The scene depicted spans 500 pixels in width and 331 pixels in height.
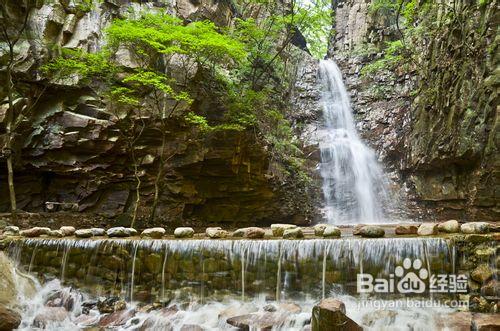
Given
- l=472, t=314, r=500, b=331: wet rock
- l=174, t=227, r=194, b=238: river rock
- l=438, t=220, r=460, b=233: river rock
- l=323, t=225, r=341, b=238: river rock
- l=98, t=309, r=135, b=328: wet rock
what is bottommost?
l=98, t=309, r=135, b=328: wet rock

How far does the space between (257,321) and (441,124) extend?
11.4 meters

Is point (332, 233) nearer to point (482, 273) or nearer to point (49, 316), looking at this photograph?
point (482, 273)

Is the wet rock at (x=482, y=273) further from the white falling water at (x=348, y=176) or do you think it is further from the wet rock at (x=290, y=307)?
the white falling water at (x=348, y=176)

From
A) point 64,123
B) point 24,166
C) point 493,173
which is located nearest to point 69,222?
point 24,166

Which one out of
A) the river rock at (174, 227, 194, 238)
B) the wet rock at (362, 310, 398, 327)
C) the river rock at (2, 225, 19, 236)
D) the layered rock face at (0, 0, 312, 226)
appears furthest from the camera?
the layered rock face at (0, 0, 312, 226)

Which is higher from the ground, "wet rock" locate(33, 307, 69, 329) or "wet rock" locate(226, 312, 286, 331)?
"wet rock" locate(226, 312, 286, 331)

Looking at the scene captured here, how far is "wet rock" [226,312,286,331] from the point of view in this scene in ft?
18.7

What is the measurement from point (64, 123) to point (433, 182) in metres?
13.7

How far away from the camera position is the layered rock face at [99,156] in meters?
12.7

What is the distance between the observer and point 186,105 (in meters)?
13.3

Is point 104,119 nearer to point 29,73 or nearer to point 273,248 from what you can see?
point 29,73

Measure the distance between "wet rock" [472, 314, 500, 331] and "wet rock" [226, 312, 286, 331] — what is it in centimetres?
253

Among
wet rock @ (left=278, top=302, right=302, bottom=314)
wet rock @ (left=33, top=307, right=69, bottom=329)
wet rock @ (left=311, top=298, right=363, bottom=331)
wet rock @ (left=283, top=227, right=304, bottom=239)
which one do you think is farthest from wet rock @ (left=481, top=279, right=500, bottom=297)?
Answer: wet rock @ (left=33, top=307, right=69, bottom=329)
